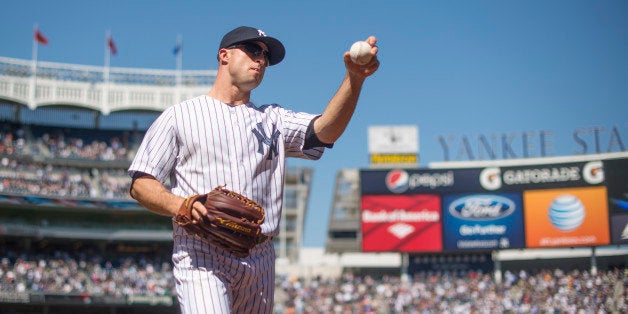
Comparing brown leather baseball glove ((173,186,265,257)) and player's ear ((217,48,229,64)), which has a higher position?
player's ear ((217,48,229,64))

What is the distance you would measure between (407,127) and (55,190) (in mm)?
20318

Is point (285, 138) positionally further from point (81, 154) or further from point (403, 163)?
point (403, 163)

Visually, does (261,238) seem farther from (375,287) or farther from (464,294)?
(375,287)

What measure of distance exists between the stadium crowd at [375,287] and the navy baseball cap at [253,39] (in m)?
32.5

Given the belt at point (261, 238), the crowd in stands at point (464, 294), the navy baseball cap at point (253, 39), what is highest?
the navy baseball cap at point (253, 39)

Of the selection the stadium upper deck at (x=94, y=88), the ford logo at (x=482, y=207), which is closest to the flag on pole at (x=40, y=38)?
the stadium upper deck at (x=94, y=88)

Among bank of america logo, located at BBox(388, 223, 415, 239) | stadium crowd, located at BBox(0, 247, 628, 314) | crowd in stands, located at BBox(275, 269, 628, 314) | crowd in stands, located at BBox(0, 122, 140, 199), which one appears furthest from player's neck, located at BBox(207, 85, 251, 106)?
bank of america logo, located at BBox(388, 223, 415, 239)

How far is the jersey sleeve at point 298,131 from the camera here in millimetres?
4914

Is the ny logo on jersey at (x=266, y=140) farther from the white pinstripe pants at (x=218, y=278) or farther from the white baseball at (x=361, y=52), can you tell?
the white baseball at (x=361, y=52)

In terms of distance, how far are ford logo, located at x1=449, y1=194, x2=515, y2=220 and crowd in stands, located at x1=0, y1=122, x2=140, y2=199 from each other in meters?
17.5

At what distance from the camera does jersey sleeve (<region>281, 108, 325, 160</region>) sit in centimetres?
491

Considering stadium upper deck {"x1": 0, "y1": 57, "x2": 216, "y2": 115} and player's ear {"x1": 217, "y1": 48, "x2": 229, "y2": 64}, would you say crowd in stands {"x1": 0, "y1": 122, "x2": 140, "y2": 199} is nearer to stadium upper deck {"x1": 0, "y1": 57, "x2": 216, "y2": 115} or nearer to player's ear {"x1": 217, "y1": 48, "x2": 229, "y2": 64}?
stadium upper deck {"x1": 0, "y1": 57, "x2": 216, "y2": 115}

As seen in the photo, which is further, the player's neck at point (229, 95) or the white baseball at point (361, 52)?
the player's neck at point (229, 95)

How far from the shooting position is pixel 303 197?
5678 cm
